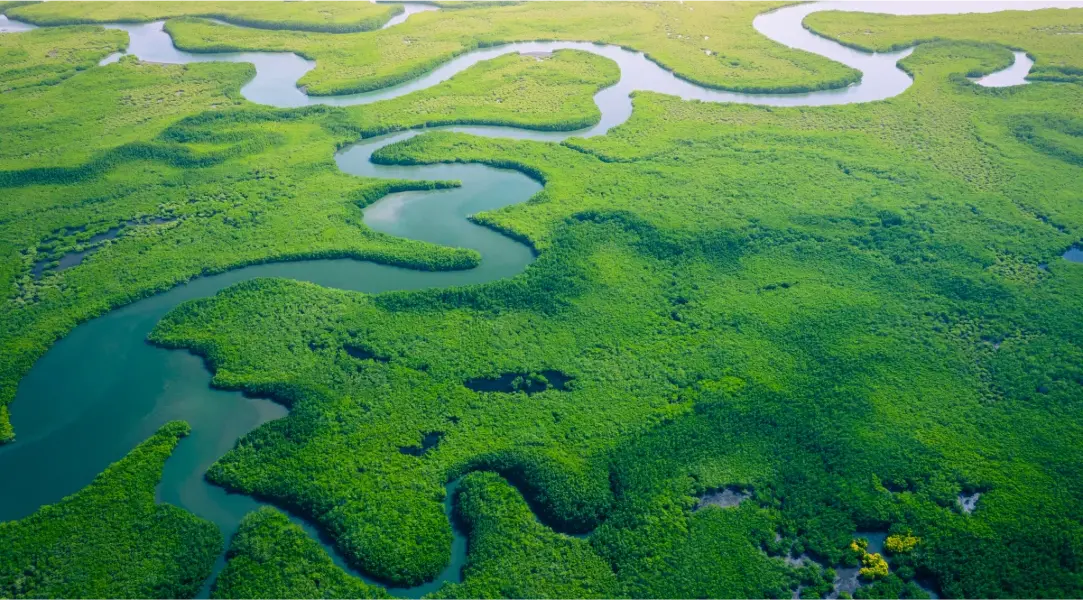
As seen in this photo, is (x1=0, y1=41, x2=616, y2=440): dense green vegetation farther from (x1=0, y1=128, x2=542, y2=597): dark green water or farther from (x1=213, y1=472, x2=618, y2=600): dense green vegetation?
(x1=213, y1=472, x2=618, y2=600): dense green vegetation

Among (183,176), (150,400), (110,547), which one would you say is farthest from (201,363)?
(183,176)

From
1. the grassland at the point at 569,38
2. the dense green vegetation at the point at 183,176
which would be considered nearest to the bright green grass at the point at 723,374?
the dense green vegetation at the point at 183,176

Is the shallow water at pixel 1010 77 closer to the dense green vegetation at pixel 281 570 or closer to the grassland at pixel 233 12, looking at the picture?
the grassland at pixel 233 12

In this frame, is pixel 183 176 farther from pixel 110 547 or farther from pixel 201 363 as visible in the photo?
pixel 110 547

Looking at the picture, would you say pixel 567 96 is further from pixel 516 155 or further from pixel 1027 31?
pixel 1027 31

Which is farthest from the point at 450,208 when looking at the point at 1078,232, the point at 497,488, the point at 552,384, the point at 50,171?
the point at 1078,232
